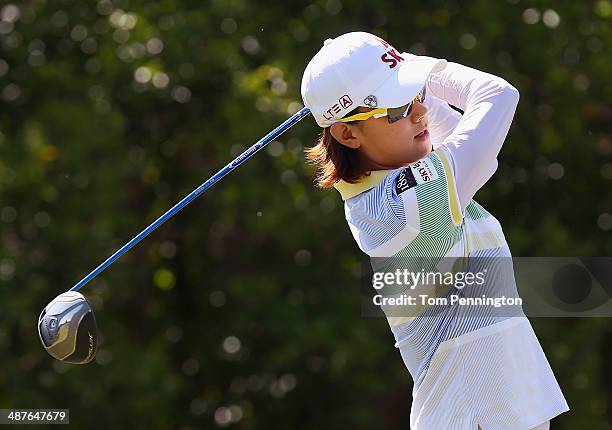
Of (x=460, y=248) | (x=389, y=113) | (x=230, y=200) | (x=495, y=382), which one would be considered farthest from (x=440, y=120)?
(x=230, y=200)

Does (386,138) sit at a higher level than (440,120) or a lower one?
higher

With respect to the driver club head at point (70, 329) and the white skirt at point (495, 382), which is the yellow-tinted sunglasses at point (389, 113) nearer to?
the white skirt at point (495, 382)

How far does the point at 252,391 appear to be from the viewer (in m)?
7.07

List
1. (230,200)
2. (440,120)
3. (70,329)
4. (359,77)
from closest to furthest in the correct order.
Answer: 1. (359,77)
2. (440,120)
3. (70,329)
4. (230,200)

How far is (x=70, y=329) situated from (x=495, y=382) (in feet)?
3.44

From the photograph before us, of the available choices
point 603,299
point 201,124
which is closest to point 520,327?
point 603,299

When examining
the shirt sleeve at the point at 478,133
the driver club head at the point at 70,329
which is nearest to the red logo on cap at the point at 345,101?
the shirt sleeve at the point at 478,133

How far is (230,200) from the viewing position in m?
6.71

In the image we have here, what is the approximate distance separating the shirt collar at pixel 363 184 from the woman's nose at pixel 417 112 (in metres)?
0.13

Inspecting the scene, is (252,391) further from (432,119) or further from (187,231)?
(432,119)

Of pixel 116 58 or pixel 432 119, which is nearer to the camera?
pixel 432 119

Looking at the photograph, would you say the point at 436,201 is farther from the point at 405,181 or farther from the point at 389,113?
the point at 389,113

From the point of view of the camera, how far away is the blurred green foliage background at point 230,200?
261 inches

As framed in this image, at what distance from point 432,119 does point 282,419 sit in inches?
177
